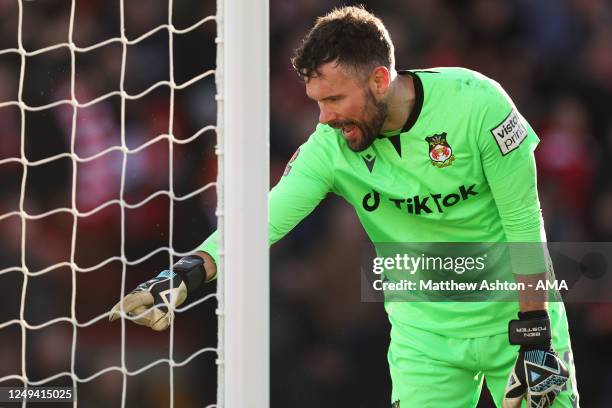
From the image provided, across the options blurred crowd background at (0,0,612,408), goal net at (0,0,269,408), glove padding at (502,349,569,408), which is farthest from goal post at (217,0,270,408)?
blurred crowd background at (0,0,612,408)

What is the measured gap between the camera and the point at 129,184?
3855 millimetres

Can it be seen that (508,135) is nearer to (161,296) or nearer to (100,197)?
(161,296)

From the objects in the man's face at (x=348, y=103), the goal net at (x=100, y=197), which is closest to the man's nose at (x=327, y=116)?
the man's face at (x=348, y=103)

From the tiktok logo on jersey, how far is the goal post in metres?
0.86

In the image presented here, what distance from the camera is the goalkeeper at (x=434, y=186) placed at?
8.84 ft

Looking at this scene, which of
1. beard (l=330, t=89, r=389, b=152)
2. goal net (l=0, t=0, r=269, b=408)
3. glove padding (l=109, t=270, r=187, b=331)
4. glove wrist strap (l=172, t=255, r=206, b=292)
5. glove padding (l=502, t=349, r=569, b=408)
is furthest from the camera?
goal net (l=0, t=0, r=269, b=408)

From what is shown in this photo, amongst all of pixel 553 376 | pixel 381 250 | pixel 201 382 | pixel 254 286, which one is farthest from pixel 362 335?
pixel 254 286

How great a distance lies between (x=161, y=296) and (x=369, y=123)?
33.7 inches

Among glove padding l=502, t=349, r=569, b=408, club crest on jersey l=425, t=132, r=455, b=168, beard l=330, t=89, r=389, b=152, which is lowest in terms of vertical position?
glove padding l=502, t=349, r=569, b=408

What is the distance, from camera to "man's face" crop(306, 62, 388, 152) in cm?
272

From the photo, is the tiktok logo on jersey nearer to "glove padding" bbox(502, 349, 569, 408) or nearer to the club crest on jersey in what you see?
the club crest on jersey

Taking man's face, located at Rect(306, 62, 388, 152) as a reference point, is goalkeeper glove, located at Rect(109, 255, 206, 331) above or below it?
below

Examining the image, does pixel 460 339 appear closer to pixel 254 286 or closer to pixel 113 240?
pixel 254 286

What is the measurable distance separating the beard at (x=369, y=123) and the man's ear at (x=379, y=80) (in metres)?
0.02
